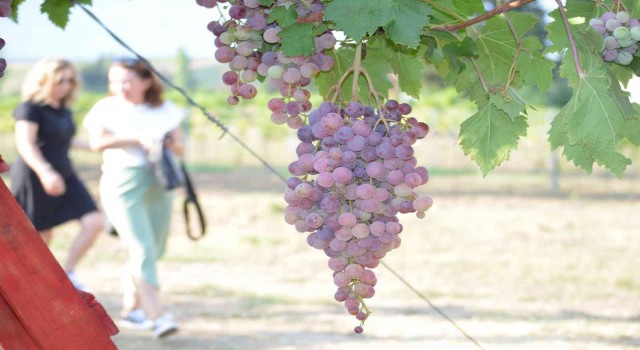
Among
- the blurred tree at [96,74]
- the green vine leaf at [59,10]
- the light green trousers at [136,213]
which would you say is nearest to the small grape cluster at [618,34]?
the green vine leaf at [59,10]

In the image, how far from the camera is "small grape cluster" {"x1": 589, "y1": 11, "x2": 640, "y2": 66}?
1.49 meters

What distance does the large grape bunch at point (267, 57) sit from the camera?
1.66 metres

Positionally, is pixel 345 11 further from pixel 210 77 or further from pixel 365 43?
pixel 210 77

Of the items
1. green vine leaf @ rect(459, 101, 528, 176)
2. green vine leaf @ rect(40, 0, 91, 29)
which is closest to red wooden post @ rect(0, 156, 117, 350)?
green vine leaf @ rect(459, 101, 528, 176)

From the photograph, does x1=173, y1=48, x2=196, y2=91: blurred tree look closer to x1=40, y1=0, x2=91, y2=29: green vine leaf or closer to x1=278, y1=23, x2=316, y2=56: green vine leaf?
x1=40, y1=0, x2=91, y2=29: green vine leaf

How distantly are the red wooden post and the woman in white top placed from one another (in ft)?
13.6

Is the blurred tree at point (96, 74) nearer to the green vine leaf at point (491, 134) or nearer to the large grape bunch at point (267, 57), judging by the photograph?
the large grape bunch at point (267, 57)

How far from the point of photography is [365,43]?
1.89m

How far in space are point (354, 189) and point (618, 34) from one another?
0.46 meters

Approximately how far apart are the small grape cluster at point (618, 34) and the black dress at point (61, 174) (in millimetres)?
5016

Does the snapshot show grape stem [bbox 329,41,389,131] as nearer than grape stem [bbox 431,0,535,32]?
No

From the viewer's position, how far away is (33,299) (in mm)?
1570

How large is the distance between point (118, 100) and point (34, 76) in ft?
1.83

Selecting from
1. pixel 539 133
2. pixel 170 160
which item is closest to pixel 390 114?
pixel 170 160
